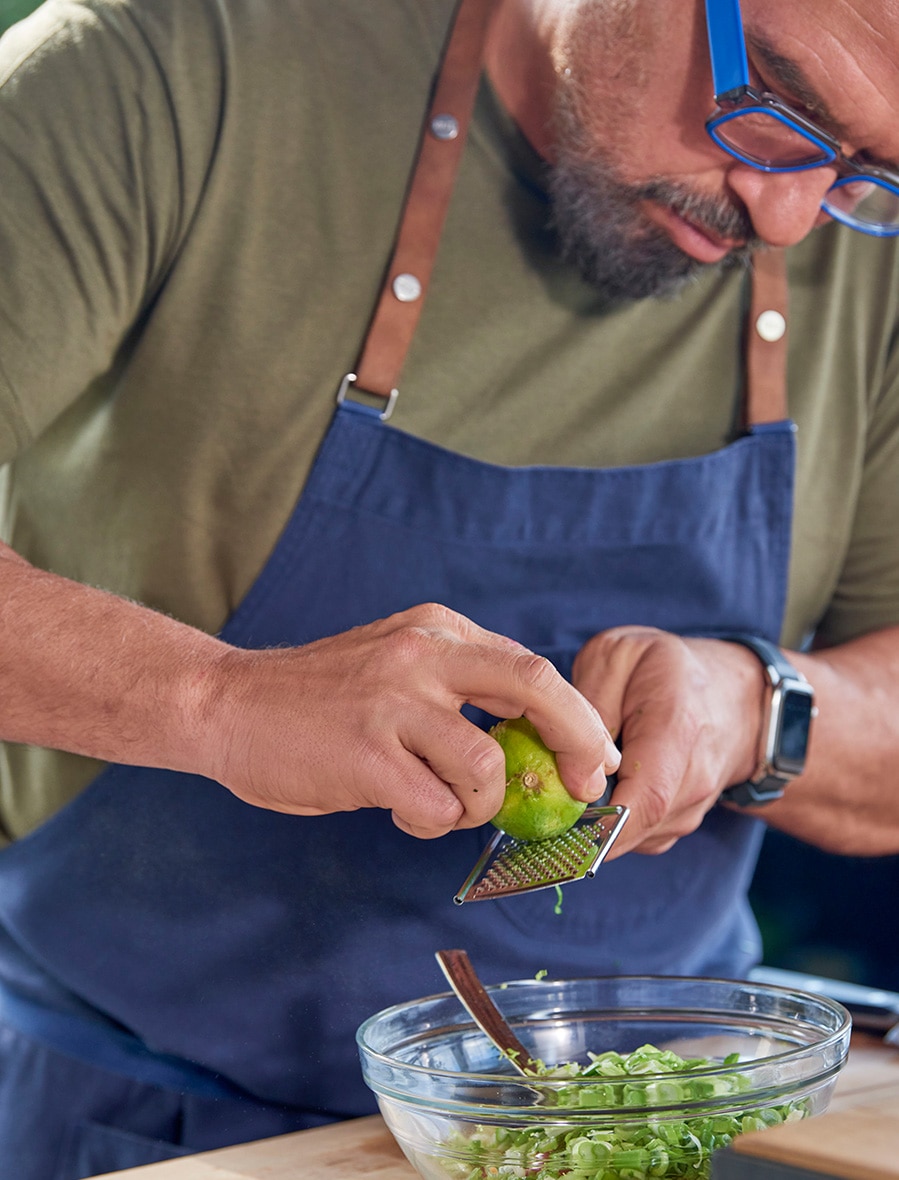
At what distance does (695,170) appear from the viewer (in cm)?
116

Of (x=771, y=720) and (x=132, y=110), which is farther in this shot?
(x=771, y=720)

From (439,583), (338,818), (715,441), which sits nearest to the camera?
(338,818)

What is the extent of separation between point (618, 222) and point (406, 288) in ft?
0.71

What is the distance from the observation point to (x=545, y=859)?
89cm

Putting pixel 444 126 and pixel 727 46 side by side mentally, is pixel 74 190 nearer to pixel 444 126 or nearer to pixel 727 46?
pixel 444 126

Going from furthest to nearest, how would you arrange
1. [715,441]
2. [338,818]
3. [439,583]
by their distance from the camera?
1. [715,441]
2. [439,583]
3. [338,818]

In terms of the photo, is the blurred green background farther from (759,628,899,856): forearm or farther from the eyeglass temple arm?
(759,628,899,856): forearm

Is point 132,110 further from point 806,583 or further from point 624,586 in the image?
point 806,583

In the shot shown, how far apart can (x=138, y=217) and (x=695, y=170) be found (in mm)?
505

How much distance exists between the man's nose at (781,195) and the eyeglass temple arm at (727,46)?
0.10 m

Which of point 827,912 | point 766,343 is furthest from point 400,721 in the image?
point 827,912

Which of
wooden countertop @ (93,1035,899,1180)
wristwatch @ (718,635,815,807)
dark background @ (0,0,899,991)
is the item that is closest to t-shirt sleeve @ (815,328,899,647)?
wristwatch @ (718,635,815,807)

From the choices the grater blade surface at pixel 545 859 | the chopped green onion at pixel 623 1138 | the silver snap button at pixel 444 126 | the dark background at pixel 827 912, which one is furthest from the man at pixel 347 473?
the dark background at pixel 827 912

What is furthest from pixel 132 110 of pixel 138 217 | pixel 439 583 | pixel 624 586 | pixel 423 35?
pixel 624 586
